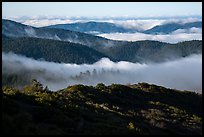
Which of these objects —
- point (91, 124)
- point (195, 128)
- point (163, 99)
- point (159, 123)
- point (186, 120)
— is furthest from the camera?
point (163, 99)

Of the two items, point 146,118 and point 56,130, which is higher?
point 56,130

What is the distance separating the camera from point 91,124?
2425 centimetres

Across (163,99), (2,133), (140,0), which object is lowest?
(163,99)

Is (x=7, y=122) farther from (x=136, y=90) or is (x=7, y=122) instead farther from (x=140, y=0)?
(x=136, y=90)

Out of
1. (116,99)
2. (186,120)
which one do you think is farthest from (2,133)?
(116,99)

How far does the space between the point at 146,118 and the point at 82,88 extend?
18.0 m

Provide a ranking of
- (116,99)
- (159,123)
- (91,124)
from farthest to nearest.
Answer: (116,99) → (159,123) → (91,124)

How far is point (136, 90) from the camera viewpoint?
212ft

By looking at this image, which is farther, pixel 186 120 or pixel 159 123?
pixel 186 120

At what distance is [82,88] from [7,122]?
35.9 metres

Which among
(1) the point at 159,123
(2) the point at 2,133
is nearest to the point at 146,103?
(1) the point at 159,123

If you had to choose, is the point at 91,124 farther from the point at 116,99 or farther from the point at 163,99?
the point at 163,99

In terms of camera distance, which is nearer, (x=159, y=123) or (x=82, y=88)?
(x=159, y=123)

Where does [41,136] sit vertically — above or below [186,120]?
above
